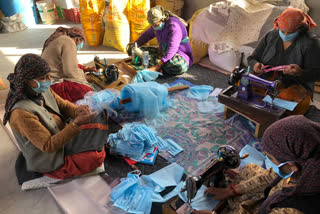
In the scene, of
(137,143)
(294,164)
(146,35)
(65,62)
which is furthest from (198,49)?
(294,164)

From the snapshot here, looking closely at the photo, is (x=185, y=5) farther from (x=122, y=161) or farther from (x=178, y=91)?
(x=122, y=161)

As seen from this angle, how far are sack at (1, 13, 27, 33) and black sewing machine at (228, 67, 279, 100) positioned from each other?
6.00 m

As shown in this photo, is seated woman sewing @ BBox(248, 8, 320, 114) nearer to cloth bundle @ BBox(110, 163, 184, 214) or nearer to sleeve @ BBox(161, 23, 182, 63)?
sleeve @ BBox(161, 23, 182, 63)

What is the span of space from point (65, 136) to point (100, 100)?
1107mm

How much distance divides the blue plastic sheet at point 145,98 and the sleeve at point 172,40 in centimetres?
78

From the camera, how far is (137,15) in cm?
485

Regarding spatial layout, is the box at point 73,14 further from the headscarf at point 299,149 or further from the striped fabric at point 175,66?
the headscarf at point 299,149

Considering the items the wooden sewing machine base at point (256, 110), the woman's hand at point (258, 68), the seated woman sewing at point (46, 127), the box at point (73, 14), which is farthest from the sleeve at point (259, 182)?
the box at point (73, 14)

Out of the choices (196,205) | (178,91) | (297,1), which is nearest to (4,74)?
(178,91)

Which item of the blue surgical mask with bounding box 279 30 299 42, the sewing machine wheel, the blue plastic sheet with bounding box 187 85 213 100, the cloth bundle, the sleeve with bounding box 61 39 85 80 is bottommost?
the cloth bundle

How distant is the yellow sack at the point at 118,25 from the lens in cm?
477

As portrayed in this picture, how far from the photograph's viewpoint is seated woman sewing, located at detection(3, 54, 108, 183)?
1863mm

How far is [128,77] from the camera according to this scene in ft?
12.3

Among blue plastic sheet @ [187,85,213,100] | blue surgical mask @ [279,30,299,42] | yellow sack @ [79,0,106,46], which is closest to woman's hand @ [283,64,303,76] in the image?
blue surgical mask @ [279,30,299,42]
